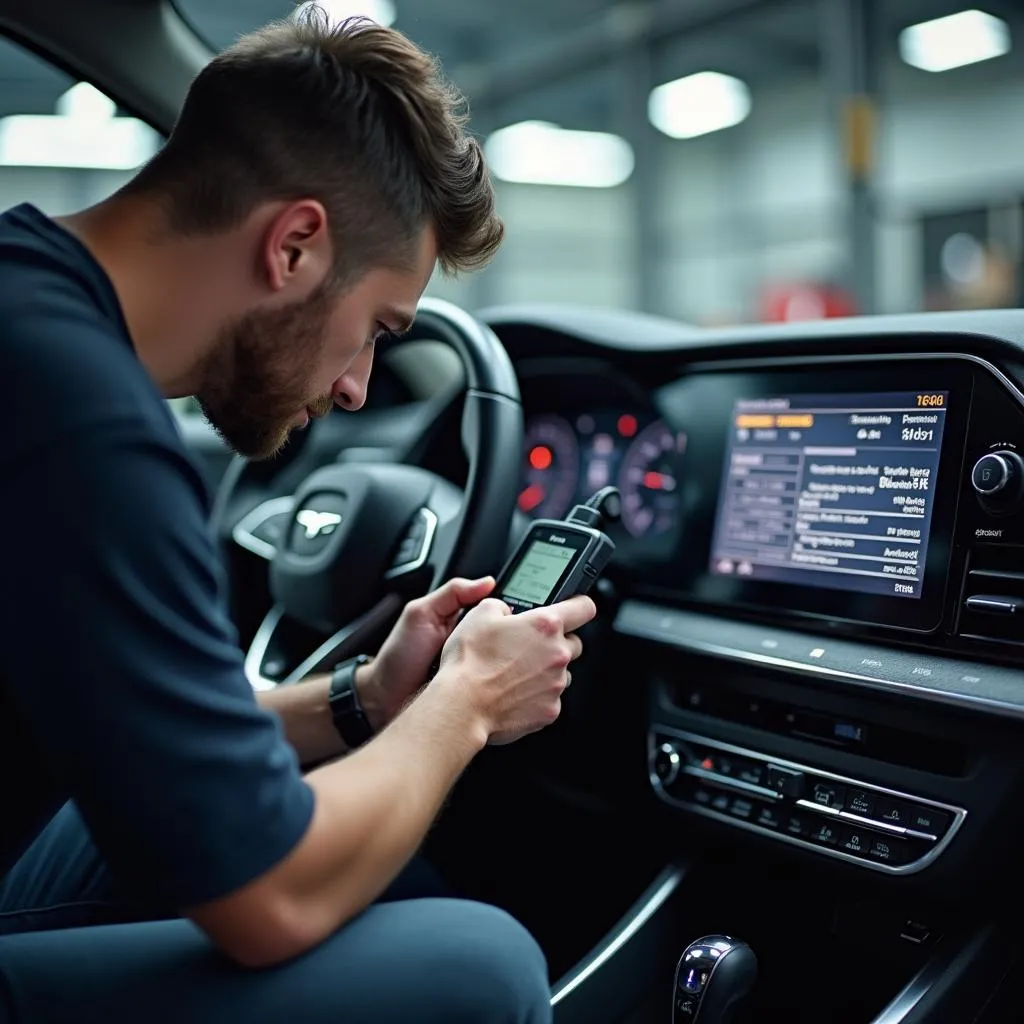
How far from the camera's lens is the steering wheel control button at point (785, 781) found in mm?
1266

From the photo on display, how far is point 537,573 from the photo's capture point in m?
1.19

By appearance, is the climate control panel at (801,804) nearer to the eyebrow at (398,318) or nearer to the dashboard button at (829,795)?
the dashboard button at (829,795)

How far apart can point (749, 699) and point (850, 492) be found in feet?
0.88

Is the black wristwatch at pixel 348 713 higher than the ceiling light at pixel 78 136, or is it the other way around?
the ceiling light at pixel 78 136

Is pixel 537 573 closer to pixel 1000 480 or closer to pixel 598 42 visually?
pixel 1000 480

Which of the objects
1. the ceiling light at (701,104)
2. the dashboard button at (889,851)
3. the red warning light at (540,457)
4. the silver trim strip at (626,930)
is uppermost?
the ceiling light at (701,104)

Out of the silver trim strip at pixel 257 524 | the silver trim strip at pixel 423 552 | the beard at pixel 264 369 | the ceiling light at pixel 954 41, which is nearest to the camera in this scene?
the beard at pixel 264 369

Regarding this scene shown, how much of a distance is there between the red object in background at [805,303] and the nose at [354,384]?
11.3 feet

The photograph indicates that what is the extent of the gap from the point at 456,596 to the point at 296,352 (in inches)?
13.0

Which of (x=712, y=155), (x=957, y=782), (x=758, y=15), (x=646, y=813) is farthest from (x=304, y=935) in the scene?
(x=712, y=155)

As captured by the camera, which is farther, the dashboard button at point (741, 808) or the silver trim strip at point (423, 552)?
the silver trim strip at point (423, 552)

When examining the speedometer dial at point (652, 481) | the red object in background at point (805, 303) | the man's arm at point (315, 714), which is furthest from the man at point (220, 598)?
the red object in background at point (805, 303)

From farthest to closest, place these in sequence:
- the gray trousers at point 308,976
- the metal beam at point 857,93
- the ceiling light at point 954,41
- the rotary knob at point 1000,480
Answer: the ceiling light at point 954,41 → the metal beam at point 857,93 → the rotary knob at point 1000,480 → the gray trousers at point 308,976

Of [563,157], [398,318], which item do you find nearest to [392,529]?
[398,318]
